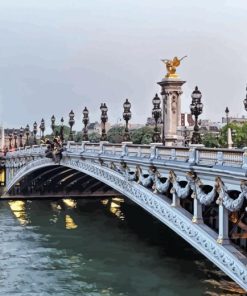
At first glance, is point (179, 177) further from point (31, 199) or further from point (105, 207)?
point (31, 199)

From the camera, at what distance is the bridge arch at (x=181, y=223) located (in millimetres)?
18938

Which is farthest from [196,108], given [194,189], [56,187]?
[56,187]

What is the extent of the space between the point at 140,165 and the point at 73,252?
9.33m

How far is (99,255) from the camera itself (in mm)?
33156

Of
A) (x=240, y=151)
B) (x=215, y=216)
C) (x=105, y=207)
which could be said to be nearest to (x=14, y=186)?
(x=105, y=207)

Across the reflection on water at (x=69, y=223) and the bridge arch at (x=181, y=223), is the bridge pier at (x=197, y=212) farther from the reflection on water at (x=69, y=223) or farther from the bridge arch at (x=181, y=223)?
the reflection on water at (x=69, y=223)

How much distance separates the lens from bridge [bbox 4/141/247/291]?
18.8 m

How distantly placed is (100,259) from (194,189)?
12214mm

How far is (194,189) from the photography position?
2122 cm

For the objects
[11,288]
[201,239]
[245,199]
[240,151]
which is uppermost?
[240,151]

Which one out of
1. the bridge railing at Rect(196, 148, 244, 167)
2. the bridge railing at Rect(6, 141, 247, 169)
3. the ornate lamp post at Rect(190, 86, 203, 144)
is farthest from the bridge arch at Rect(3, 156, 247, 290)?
the ornate lamp post at Rect(190, 86, 203, 144)

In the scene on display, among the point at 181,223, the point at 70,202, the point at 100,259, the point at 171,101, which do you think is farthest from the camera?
the point at 70,202

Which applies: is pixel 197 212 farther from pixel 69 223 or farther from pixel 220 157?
pixel 69 223

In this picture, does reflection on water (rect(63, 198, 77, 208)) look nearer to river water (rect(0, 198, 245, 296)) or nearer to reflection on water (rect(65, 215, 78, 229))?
reflection on water (rect(65, 215, 78, 229))
